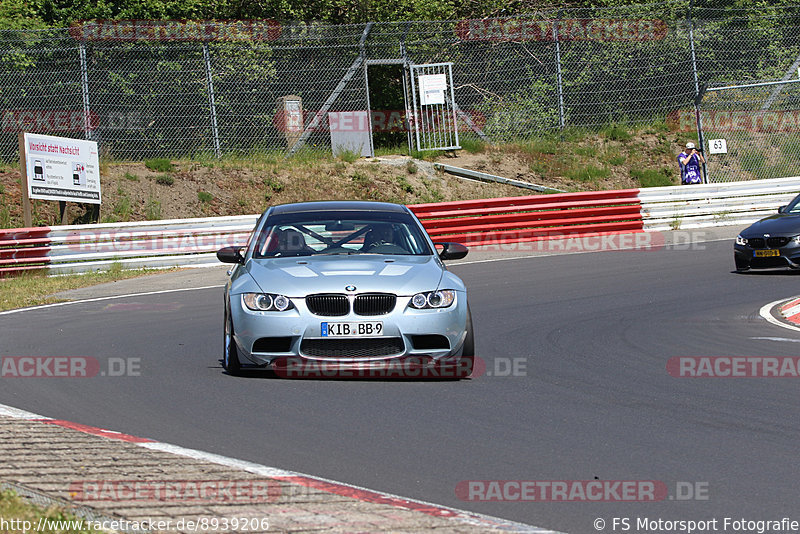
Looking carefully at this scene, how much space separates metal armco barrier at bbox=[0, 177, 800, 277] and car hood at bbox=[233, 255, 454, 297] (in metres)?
11.1

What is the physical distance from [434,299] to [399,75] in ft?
65.4

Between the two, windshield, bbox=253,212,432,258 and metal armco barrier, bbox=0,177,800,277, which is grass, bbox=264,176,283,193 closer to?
metal armco barrier, bbox=0,177,800,277

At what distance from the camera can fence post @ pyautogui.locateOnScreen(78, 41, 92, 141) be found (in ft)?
74.8

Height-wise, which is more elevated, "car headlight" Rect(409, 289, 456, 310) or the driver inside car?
the driver inside car

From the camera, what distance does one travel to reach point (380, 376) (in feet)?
27.6

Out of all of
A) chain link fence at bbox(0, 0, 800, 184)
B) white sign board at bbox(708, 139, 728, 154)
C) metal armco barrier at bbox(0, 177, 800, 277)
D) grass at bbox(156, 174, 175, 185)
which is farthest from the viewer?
white sign board at bbox(708, 139, 728, 154)

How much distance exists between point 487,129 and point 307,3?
21.7ft

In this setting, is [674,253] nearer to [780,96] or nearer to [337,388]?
[780,96]

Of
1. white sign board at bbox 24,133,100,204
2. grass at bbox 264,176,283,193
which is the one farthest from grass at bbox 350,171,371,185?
white sign board at bbox 24,133,100,204

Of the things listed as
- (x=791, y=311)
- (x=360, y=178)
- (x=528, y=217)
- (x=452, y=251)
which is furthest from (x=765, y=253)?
(x=360, y=178)

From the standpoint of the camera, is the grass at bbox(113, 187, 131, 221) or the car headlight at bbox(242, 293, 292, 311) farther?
the grass at bbox(113, 187, 131, 221)

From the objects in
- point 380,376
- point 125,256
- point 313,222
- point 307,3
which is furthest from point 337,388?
point 307,3

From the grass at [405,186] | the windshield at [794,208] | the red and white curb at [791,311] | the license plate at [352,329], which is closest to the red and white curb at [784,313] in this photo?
the red and white curb at [791,311]

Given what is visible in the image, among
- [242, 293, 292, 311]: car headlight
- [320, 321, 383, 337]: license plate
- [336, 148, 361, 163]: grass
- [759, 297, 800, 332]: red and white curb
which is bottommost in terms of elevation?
[759, 297, 800, 332]: red and white curb
